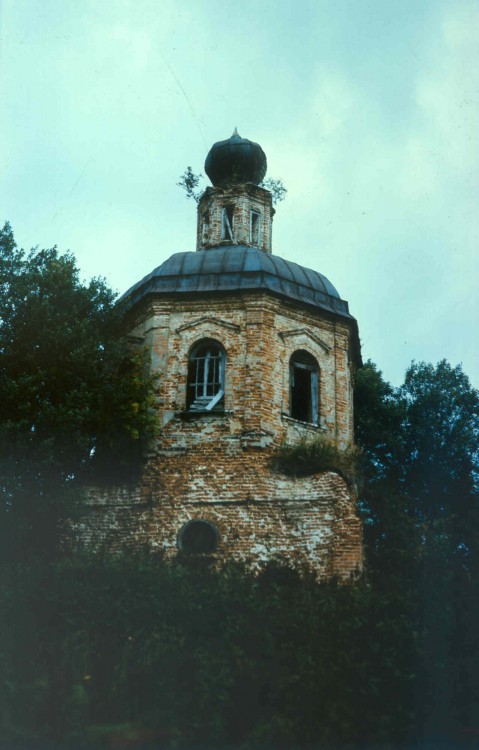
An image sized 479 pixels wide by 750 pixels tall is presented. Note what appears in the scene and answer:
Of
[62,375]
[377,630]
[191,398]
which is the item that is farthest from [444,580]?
[62,375]

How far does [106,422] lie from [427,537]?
8201 millimetres

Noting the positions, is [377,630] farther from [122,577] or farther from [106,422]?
[106,422]

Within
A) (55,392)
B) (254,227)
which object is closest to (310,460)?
(55,392)

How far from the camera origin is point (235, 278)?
1866cm

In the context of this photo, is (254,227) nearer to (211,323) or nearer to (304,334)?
(304,334)

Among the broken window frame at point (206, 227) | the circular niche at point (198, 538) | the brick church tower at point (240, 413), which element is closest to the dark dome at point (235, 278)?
the brick church tower at point (240, 413)

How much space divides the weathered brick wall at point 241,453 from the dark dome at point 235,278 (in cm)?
26

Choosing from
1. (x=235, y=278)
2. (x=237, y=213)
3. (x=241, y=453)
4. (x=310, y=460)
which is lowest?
(x=310, y=460)

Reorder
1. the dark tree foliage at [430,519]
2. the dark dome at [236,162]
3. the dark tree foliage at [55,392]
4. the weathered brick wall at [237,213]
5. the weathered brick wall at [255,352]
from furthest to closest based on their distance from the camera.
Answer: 1. the dark dome at [236,162]
2. the weathered brick wall at [237,213]
3. the weathered brick wall at [255,352]
4. the dark tree foliage at [55,392]
5. the dark tree foliage at [430,519]

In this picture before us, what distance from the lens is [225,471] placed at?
55.8 ft

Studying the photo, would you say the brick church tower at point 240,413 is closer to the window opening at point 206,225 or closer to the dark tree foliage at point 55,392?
the dark tree foliage at point 55,392

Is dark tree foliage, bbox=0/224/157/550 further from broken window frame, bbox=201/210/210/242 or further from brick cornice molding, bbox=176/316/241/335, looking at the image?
broken window frame, bbox=201/210/210/242

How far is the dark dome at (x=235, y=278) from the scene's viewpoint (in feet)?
61.0

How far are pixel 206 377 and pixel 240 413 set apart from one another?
4.06 ft
